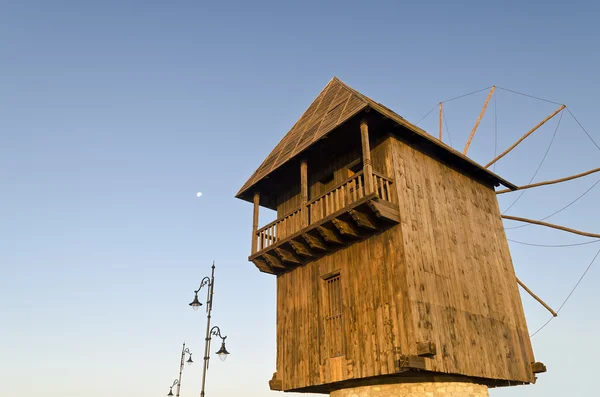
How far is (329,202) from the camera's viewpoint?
15719 millimetres

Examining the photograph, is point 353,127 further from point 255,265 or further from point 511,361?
point 511,361

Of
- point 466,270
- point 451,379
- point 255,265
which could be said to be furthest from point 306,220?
point 451,379

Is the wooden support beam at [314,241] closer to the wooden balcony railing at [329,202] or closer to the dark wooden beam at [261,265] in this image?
the wooden balcony railing at [329,202]

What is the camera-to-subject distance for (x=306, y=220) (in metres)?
15.9

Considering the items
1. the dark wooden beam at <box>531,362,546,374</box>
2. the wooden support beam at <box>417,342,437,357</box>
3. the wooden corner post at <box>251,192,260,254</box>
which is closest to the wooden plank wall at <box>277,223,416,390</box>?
the wooden support beam at <box>417,342,437,357</box>

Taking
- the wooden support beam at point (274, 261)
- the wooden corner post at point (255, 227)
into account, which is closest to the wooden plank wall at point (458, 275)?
the wooden support beam at point (274, 261)

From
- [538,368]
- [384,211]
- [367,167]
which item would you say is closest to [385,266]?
[384,211]

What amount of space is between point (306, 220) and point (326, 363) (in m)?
4.68

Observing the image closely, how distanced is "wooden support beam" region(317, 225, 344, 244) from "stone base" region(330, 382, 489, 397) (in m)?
4.67

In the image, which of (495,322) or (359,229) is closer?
(359,229)

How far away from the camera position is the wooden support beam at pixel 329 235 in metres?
15.2

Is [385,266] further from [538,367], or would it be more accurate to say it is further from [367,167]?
[538,367]

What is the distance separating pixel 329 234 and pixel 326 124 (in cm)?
405

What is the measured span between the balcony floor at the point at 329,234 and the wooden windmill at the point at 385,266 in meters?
0.05
